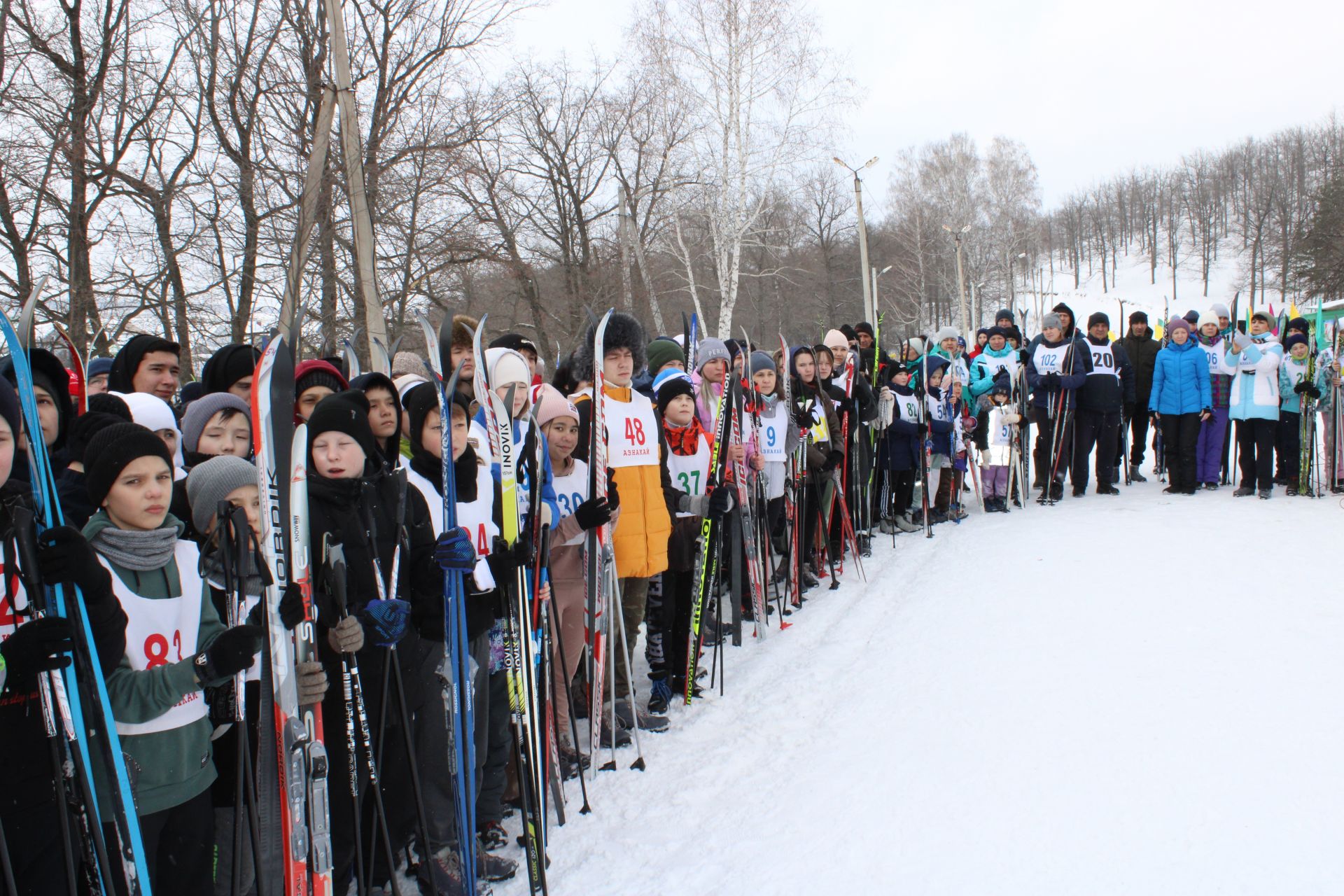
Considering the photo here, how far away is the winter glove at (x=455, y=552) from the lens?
8.19 ft

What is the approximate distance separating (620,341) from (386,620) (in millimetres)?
2136

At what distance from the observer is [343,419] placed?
249 cm

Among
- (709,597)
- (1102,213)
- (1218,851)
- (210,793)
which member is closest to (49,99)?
(709,597)

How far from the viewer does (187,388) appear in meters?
4.21

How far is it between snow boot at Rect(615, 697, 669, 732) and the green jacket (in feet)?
7.04

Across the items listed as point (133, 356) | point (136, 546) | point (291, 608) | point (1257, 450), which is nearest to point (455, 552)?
point (291, 608)

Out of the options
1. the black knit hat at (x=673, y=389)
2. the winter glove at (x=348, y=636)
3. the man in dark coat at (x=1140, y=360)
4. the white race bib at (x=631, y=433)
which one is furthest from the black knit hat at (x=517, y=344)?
the man in dark coat at (x=1140, y=360)

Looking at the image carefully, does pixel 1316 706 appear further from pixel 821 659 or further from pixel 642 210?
pixel 642 210

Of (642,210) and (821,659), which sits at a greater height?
(642,210)

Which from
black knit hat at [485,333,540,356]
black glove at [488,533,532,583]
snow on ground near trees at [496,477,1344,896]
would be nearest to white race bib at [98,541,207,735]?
black glove at [488,533,532,583]

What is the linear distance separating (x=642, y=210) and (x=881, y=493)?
64.8 feet

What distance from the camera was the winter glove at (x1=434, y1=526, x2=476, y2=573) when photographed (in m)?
2.50

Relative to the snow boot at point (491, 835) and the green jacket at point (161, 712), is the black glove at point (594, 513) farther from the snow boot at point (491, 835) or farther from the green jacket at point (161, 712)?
the green jacket at point (161, 712)

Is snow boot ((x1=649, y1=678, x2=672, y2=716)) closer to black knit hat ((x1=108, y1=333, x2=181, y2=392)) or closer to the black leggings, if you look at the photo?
black knit hat ((x1=108, y1=333, x2=181, y2=392))
